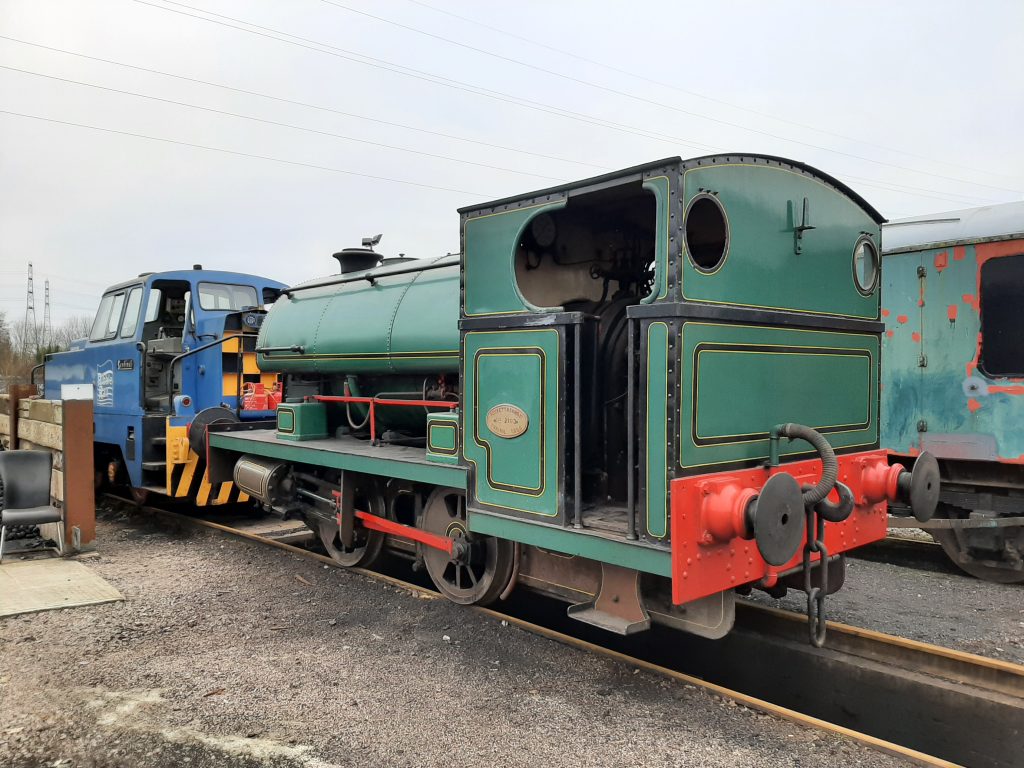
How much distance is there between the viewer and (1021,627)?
4953 millimetres

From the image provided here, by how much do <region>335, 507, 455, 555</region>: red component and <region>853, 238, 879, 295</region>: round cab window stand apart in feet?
9.88

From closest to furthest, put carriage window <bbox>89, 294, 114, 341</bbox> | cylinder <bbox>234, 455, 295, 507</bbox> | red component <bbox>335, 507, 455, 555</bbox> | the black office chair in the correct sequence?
red component <bbox>335, 507, 455, 555</bbox> → cylinder <bbox>234, 455, 295, 507</bbox> → the black office chair → carriage window <bbox>89, 294, 114, 341</bbox>

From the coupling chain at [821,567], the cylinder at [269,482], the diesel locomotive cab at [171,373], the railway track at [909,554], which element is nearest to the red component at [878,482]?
the coupling chain at [821,567]

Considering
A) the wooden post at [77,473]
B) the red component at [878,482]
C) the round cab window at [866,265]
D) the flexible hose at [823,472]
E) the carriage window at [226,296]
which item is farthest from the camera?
the carriage window at [226,296]

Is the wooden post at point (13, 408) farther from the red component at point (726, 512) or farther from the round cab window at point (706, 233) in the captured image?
the red component at point (726, 512)

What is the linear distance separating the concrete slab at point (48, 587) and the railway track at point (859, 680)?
2921mm

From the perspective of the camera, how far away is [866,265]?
4469 millimetres

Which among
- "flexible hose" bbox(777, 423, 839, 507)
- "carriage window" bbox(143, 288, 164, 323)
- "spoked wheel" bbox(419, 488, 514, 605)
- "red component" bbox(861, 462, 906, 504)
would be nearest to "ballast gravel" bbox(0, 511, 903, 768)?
"spoked wheel" bbox(419, 488, 514, 605)

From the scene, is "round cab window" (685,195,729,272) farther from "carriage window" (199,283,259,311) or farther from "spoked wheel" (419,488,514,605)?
"carriage window" (199,283,259,311)

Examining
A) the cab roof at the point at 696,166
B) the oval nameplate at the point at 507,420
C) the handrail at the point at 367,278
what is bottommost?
the oval nameplate at the point at 507,420

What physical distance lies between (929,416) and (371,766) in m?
5.51

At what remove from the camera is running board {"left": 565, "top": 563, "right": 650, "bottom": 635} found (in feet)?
11.8

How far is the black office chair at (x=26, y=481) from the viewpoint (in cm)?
660

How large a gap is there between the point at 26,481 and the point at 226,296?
10.7 feet
